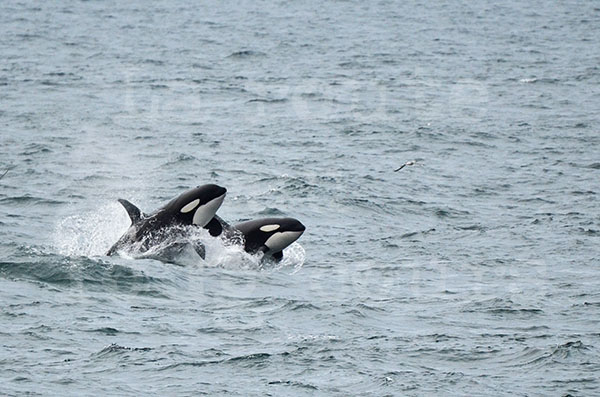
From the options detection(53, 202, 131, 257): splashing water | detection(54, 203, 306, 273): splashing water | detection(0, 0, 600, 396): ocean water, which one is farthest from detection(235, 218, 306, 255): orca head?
detection(53, 202, 131, 257): splashing water

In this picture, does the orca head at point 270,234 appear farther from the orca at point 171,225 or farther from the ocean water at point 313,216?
the orca at point 171,225


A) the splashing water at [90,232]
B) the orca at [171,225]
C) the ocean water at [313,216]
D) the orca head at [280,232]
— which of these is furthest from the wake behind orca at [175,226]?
the splashing water at [90,232]

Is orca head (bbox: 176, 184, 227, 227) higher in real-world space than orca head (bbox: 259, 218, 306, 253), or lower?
higher

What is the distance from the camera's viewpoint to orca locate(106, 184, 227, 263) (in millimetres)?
20281

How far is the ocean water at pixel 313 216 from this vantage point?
49.6 ft

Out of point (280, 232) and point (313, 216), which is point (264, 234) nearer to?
point (280, 232)

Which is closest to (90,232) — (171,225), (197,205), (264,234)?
(171,225)

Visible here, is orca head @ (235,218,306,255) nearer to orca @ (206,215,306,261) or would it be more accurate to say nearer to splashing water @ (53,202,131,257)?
orca @ (206,215,306,261)

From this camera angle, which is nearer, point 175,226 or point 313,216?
point 175,226

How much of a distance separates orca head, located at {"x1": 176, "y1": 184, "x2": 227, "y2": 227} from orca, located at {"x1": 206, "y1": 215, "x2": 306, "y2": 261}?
0.31 meters

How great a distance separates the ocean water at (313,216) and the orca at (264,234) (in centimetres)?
38

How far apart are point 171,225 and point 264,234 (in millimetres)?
1560

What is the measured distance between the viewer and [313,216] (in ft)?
84.6

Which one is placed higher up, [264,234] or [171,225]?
[171,225]
